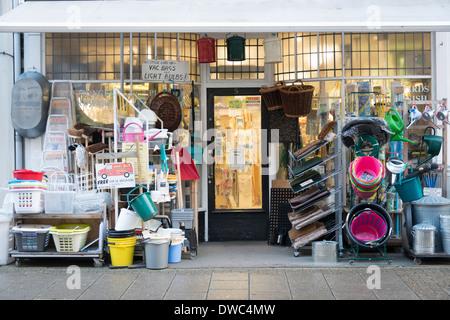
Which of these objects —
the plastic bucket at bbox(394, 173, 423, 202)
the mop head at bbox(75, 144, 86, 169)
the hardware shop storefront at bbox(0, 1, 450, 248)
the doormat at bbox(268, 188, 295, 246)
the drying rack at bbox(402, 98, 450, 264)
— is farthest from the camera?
the doormat at bbox(268, 188, 295, 246)

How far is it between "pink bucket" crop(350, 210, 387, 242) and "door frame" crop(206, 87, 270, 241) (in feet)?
7.16

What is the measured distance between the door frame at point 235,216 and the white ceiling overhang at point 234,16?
2.03 meters

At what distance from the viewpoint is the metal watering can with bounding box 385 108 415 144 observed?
27.8 ft

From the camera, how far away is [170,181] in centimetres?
905

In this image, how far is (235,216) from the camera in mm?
10312

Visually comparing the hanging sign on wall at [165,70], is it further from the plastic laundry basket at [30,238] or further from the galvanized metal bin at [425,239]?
the galvanized metal bin at [425,239]

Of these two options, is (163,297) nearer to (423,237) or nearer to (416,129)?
(423,237)

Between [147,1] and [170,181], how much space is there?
3.04m

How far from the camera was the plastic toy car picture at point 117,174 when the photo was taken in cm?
830

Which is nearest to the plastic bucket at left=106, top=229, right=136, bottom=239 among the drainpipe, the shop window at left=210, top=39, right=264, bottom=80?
the drainpipe

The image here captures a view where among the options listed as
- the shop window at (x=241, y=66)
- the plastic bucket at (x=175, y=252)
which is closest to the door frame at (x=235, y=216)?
the shop window at (x=241, y=66)

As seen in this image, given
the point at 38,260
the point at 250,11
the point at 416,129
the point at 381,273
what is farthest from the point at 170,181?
the point at 416,129

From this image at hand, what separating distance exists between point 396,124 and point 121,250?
4.74m

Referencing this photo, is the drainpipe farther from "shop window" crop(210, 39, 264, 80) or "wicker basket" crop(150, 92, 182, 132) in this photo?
"shop window" crop(210, 39, 264, 80)
